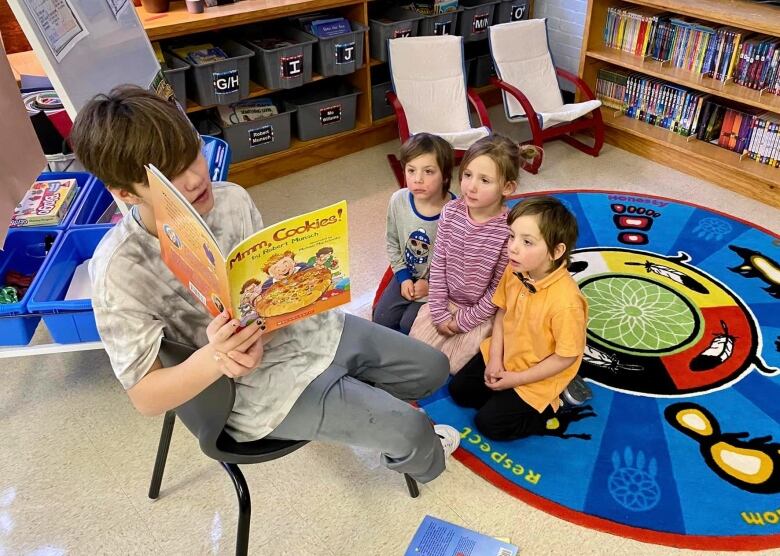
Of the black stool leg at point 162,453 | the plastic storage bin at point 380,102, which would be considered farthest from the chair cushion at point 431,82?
the black stool leg at point 162,453

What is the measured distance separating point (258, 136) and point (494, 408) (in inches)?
80.7

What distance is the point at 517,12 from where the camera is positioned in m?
4.04

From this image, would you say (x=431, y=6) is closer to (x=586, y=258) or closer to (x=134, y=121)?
(x=586, y=258)

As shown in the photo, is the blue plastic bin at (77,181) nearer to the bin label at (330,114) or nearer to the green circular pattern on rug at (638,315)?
the bin label at (330,114)

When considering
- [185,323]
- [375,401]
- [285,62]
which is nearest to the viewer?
[185,323]

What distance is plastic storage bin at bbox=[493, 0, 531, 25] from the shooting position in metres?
3.97

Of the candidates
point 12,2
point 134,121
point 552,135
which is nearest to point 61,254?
point 12,2

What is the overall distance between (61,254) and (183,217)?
116cm

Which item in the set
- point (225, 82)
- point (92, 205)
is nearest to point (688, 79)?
point (225, 82)

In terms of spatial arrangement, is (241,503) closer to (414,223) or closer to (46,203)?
(414,223)

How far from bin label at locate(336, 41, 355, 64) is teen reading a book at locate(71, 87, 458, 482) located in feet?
6.90

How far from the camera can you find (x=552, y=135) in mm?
3549

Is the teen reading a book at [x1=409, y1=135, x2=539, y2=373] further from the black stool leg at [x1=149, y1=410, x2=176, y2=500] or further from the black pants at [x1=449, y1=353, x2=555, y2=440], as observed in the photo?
the black stool leg at [x1=149, y1=410, x2=176, y2=500]

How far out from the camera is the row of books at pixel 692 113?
3.21 m
